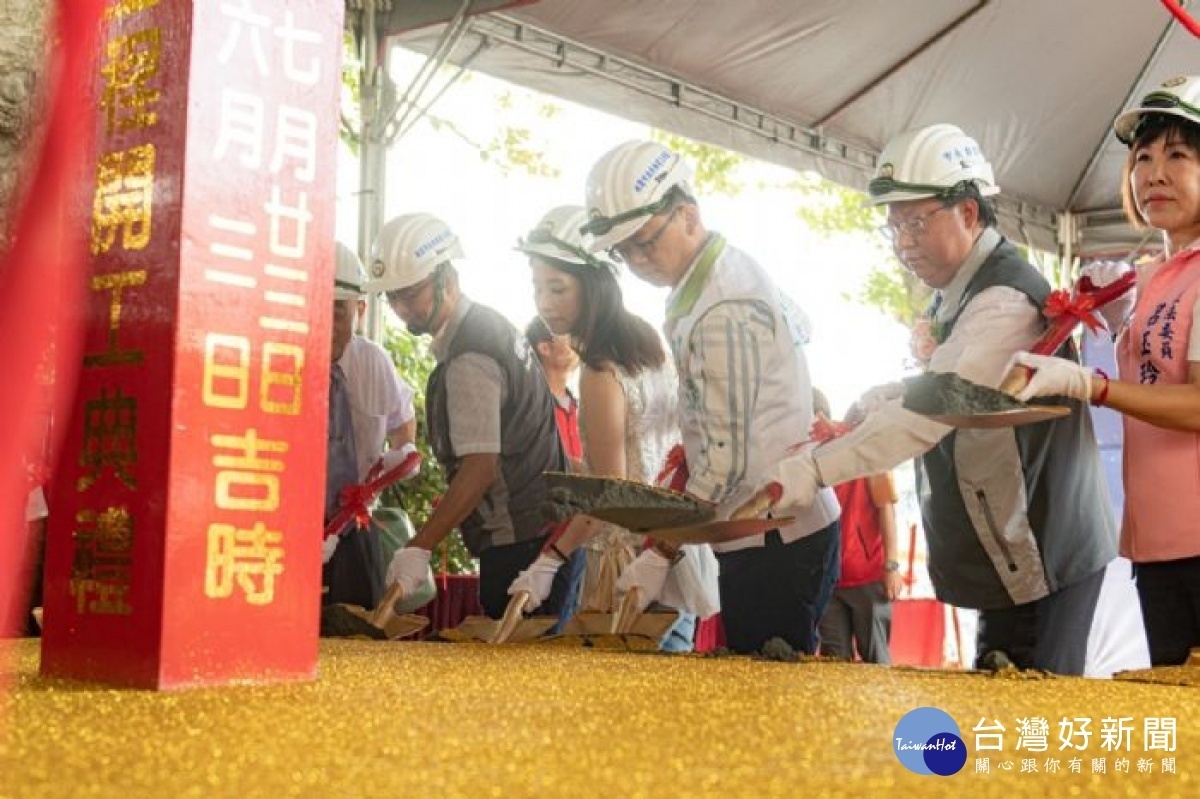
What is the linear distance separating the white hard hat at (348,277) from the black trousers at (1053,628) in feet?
6.75

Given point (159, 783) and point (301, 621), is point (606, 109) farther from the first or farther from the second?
point (159, 783)

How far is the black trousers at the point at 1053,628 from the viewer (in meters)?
2.21

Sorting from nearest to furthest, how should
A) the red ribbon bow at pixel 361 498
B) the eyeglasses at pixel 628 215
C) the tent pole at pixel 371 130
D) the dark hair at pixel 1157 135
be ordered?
the dark hair at pixel 1157 135
the eyeglasses at pixel 628 215
the red ribbon bow at pixel 361 498
the tent pole at pixel 371 130

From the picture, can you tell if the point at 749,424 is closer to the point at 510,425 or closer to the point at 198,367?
the point at 510,425

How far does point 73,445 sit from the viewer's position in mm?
1414

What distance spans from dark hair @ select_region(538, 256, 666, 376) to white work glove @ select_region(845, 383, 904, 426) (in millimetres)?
612

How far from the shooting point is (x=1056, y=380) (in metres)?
1.92

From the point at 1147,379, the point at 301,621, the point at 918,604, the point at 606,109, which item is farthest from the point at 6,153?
the point at 918,604

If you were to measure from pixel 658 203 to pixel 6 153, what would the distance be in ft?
5.71

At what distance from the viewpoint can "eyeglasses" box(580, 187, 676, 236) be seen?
258 centimetres

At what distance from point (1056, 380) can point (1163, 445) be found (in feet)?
0.67

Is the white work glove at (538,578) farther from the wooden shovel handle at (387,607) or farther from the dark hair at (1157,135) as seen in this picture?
the dark hair at (1157,135)

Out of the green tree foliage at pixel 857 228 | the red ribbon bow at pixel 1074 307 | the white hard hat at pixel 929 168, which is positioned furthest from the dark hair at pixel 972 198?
the green tree foliage at pixel 857 228

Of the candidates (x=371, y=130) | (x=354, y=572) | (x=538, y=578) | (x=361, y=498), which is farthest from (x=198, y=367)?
(x=371, y=130)
